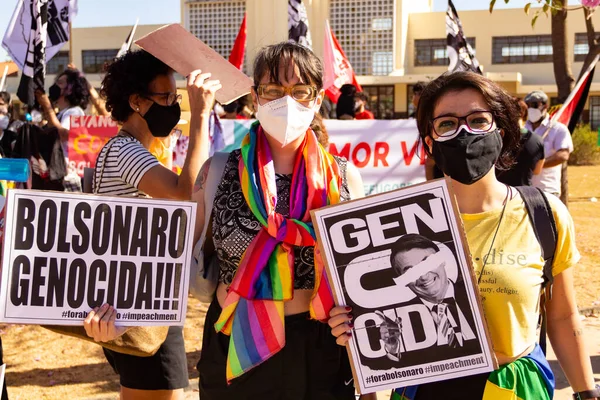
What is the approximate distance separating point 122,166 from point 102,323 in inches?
28.0

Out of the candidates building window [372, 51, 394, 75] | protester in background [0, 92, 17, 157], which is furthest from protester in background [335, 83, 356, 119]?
building window [372, 51, 394, 75]

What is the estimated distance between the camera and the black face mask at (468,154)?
6.53 ft

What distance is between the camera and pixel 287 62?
2229mm

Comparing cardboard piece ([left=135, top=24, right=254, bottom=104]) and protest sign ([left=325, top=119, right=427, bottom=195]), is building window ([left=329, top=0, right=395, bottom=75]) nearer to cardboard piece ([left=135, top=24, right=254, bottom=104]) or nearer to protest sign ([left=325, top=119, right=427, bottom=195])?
protest sign ([left=325, top=119, right=427, bottom=195])

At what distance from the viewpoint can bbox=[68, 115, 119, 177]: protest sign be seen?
7.99 m

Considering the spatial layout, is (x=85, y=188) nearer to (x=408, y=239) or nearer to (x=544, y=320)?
(x=408, y=239)

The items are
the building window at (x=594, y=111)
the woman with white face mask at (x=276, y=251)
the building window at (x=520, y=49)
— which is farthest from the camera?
the building window at (x=520, y=49)

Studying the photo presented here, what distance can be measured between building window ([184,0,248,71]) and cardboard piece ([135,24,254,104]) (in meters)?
33.1

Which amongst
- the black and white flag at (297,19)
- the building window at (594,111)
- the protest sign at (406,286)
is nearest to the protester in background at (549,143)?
the black and white flag at (297,19)

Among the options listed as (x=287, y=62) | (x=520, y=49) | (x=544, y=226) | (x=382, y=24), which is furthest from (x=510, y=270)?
(x=520, y=49)

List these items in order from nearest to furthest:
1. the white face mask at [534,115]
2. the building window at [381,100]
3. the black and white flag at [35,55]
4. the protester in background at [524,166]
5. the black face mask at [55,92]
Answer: the protester in background at [524,166], the black and white flag at [35,55], the black face mask at [55,92], the white face mask at [534,115], the building window at [381,100]

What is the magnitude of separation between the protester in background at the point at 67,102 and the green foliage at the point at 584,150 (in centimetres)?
2054

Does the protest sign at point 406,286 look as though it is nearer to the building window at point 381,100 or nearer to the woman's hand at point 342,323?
the woman's hand at point 342,323

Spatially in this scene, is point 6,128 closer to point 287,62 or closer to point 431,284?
point 287,62
